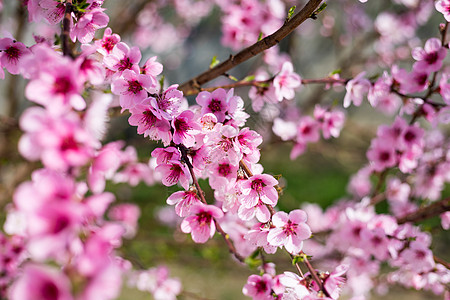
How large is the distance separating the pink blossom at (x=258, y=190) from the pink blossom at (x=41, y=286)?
519 millimetres

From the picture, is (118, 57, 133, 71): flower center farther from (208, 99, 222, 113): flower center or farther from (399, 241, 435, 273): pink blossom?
(399, 241, 435, 273): pink blossom

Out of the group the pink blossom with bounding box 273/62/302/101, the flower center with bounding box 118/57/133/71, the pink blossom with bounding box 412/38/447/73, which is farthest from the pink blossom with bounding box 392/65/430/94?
the flower center with bounding box 118/57/133/71

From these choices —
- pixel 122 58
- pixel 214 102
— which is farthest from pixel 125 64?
pixel 214 102

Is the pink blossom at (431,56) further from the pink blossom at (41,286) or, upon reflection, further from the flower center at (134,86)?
the pink blossom at (41,286)

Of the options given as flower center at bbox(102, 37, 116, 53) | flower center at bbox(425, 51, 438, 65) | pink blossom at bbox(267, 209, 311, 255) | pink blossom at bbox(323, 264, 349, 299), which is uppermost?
flower center at bbox(102, 37, 116, 53)

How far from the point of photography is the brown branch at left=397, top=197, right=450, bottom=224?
4.23 ft

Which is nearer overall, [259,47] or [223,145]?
[223,145]

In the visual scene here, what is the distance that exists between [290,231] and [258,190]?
6.7 inches

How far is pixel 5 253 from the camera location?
1.36 metres

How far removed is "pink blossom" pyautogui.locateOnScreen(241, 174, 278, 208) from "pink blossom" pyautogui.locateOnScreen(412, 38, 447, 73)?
852 millimetres

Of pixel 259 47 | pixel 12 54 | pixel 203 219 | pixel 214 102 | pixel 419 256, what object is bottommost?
pixel 419 256

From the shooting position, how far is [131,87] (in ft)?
2.89

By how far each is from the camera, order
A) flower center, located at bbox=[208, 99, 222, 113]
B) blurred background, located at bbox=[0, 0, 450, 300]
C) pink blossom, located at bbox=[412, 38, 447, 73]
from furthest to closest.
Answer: blurred background, located at bbox=[0, 0, 450, 300]
pink blossom, located at bbox=[412, 38, 447, 73]
flower center, located at bbox=[208, 99, 222, 113]

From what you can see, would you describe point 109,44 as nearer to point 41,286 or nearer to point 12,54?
point 12,54
